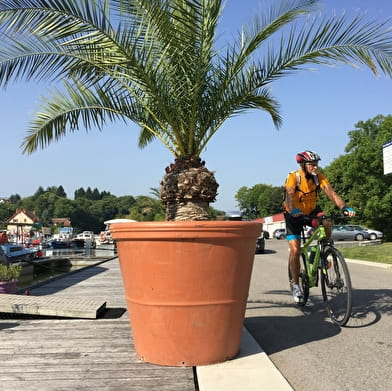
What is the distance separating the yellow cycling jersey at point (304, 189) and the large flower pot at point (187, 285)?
2.09 metres

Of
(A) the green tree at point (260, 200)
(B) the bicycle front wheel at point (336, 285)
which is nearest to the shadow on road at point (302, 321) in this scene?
(B) the bicycle front wheel at point (336, 285)

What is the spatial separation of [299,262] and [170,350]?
261cm

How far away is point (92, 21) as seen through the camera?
4.56 metres

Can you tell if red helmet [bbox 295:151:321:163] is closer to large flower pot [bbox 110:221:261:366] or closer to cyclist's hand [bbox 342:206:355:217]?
cyclist's hand [bbox 342:206:355:217]

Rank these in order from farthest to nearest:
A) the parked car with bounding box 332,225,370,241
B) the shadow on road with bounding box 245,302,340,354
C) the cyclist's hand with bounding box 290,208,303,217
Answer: the parked car with bounding box 332,225,370,241 → the cyclist's hand with bounding box 290,208,303,217 → the shadow on road with bounding box 245,302,340,354

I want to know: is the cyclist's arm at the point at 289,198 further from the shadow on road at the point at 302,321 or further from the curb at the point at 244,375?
the curb at the point at 244,375

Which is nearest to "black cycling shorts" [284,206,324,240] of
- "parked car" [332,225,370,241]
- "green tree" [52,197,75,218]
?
"parked car" [332,225,370,241]

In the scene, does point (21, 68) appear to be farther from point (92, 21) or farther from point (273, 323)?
point (273, 323)

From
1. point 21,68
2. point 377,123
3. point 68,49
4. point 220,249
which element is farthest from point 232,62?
point 377,123

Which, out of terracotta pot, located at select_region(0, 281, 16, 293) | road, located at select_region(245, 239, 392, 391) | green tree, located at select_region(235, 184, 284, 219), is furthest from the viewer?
green tree, located at select_region(235, 184, 284, 219)

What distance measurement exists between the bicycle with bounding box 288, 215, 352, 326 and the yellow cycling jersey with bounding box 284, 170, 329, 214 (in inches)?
11.3

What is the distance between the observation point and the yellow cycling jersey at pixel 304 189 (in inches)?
198

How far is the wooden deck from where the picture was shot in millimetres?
2652

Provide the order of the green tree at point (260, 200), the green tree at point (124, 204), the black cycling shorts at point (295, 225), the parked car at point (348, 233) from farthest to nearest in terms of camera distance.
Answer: the green tree at point (124, 204)
the green tree at point (260, 200)
the parked car at point (348, 233)
the black cycling shorts at point (295, 225)
